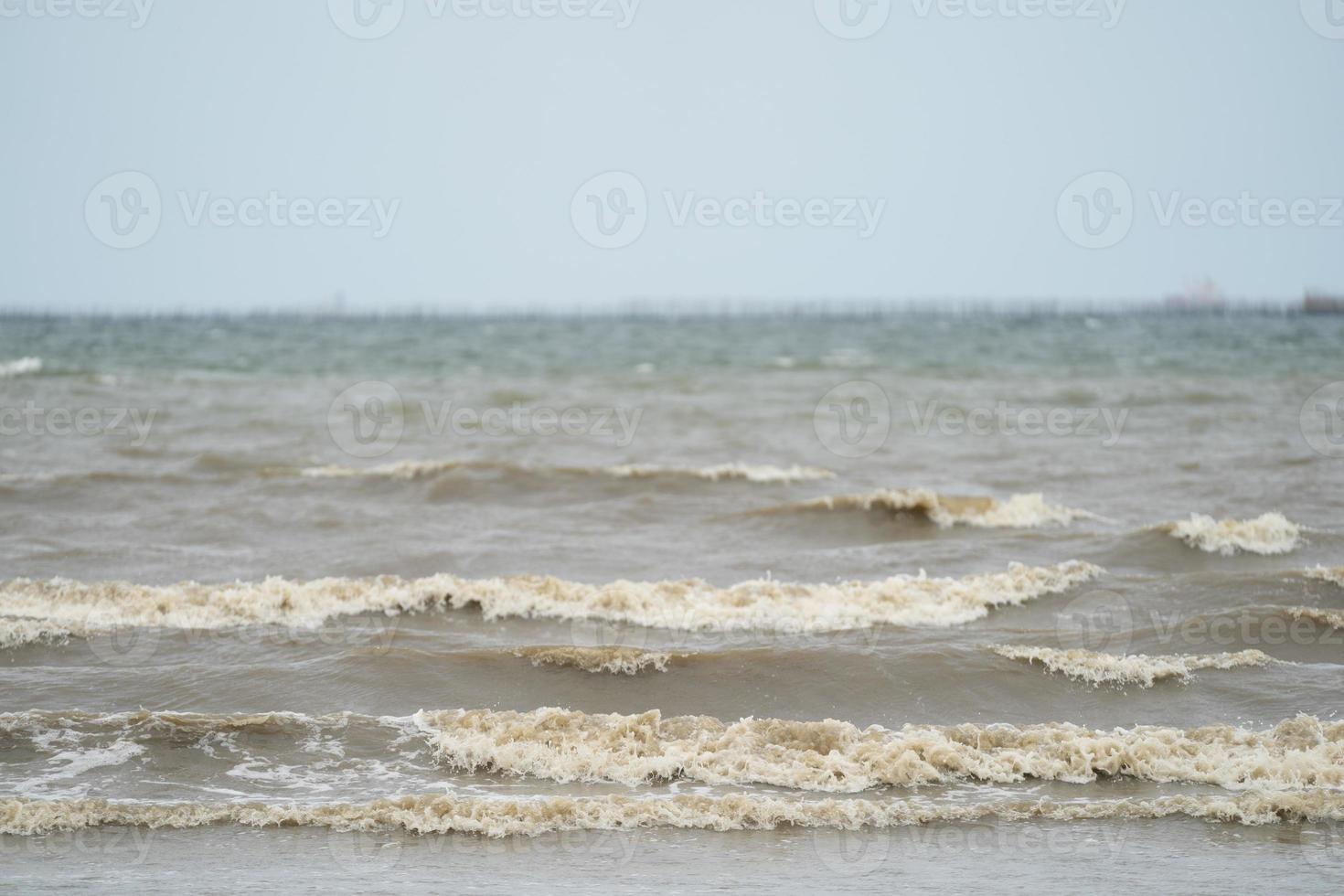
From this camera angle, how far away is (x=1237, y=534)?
10.7m

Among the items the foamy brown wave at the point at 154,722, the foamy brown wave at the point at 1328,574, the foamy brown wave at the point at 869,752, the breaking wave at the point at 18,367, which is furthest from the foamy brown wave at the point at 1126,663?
the breaking wave at the point at 18,367

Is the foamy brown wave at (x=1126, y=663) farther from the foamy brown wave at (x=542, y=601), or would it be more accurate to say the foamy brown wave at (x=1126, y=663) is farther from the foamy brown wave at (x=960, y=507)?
the foamy brown wave at (x=960, y=507)

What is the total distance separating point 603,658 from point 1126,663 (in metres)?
3.30

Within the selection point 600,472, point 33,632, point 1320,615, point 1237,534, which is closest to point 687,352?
point 600,472

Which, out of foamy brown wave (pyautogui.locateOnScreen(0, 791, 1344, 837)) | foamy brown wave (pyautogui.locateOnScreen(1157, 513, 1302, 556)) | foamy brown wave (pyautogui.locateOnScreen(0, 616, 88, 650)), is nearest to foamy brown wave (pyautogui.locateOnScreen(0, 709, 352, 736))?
foamy brown wave (pyautogui.locateOnScreen(0, 791, 1344, 837))

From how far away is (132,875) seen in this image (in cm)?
457

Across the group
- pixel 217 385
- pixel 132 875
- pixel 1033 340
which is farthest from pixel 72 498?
pixel 1033 340

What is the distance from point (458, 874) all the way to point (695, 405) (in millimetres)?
18057

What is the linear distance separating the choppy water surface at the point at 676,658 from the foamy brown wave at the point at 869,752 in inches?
0.9

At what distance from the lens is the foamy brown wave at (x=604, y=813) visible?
510cm

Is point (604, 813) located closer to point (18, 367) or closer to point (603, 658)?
point (603, 658)

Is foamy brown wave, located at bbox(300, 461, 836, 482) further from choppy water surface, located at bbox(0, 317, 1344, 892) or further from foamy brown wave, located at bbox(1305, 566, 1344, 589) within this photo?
foamy brown wave, located at bbox(1305, 566, 1344, 589)

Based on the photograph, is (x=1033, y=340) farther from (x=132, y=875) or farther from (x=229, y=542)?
(x=132, y=875)

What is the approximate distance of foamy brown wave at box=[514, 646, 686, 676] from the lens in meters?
7.31
